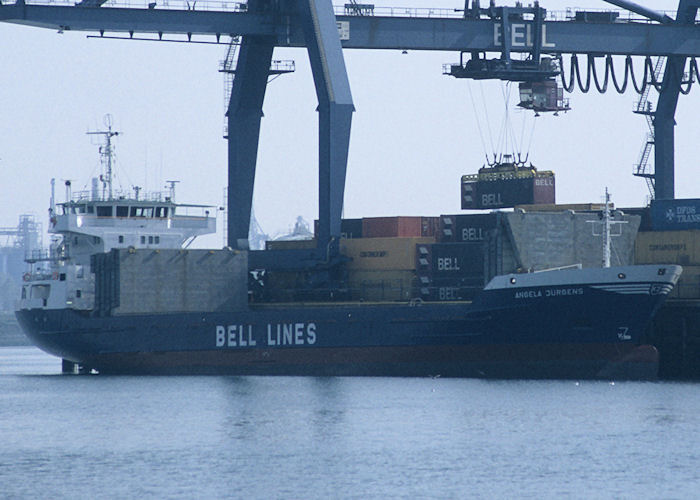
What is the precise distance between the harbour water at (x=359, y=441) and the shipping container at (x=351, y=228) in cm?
852

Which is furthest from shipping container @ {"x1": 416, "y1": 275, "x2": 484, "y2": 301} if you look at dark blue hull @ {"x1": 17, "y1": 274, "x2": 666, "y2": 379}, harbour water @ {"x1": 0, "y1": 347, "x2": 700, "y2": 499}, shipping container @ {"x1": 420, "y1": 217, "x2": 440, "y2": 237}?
harbour water @ {"x1": 0, "y1": 347, "x2": 700, "y2": 499}

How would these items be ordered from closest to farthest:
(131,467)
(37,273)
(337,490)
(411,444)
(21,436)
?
(337,490) → (131,467) → (411,444) → (21,436) → (37,273)

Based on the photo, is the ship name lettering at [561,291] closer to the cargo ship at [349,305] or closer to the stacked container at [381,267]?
the cargo ship at [349,305]

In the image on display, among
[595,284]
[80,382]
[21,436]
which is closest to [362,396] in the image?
[595,284]

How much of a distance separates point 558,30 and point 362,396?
1890 centimetres

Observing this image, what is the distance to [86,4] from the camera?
182ft

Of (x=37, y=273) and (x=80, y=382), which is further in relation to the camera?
(x=37, y=273)

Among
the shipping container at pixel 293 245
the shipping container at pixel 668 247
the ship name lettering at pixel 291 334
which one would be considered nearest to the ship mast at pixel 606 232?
the shipping container at pixel 668 247

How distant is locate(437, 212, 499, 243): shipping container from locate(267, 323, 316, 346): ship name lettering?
666 centimetres

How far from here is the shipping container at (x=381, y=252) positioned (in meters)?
58.0

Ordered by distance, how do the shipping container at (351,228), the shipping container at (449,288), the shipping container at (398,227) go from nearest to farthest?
1. the shipping container at (449,288)
2. the shipping container at (398,227)
3. the shipping container at (351,228)

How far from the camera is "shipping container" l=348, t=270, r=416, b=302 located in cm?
5800

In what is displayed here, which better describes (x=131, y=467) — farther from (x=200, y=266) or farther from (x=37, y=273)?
(x=37, y=273)

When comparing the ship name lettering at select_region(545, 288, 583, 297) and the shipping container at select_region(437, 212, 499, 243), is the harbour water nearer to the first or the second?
the ship name lettering at select_region(545, 288, 583, 297)
